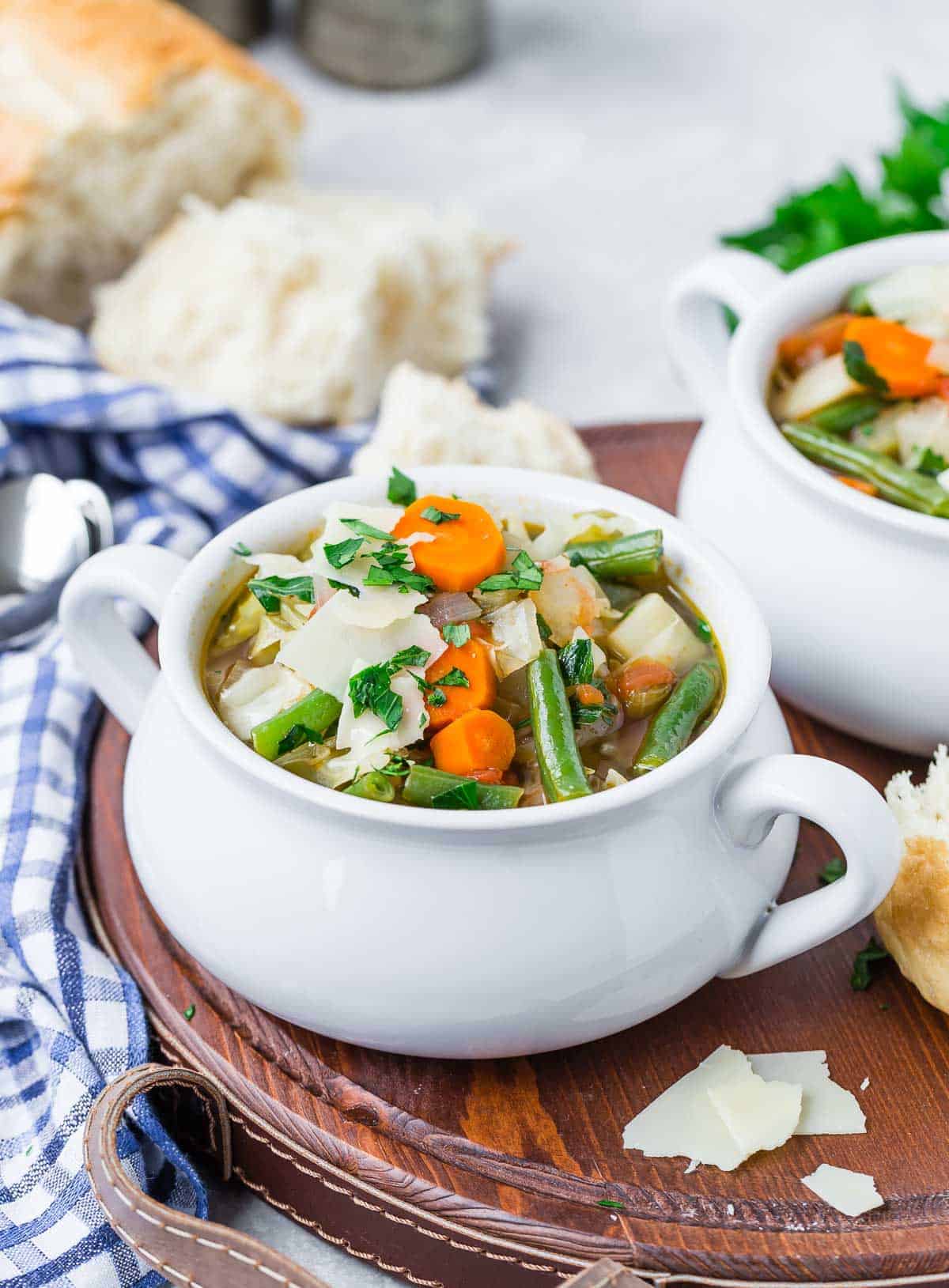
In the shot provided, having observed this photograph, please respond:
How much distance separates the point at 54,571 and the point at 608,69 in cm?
373

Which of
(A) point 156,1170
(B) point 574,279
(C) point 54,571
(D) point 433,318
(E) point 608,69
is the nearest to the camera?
(A) point 156,1170

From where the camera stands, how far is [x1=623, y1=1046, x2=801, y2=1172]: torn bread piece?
1.84 meters

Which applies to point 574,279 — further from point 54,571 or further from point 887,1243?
point 887,1243

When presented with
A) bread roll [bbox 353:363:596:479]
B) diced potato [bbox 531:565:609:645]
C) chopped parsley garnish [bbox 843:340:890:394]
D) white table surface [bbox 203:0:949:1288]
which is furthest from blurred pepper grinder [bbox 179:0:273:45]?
diced potato [bbox 531:565:609:645]

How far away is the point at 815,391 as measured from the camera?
2465 mm

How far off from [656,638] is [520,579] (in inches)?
8.7

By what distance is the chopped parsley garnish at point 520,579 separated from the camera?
1.97m

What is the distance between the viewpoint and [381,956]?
5.80 feet

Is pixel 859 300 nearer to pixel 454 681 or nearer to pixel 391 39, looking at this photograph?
pixel 454 681

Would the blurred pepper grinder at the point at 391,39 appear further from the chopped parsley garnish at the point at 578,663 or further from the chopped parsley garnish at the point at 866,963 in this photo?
the chopped parsley garnish at the point at 866,963

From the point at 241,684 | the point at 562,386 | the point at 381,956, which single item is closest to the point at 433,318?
the point at 562,386

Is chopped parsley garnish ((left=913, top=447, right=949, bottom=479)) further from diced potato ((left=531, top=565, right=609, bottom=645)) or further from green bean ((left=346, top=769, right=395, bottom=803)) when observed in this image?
green bean ((left=346, top=769, right=395, bottom=803))

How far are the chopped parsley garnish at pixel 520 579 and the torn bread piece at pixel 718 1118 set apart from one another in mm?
696

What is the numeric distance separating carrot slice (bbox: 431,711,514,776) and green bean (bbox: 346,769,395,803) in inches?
3.2
